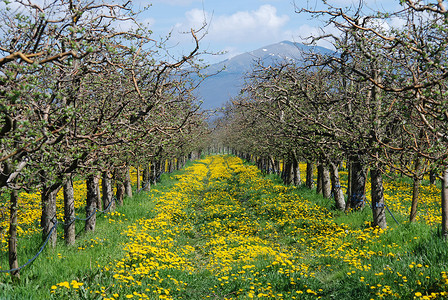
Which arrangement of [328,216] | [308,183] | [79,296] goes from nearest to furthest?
[79,296]
[328,216]
[308,183]

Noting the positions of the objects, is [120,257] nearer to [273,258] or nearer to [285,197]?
[273,258]

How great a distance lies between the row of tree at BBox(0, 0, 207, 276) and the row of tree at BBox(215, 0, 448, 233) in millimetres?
3034

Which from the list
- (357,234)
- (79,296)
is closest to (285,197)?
(357,234)

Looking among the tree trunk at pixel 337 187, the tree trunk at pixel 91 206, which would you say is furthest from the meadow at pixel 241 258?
the tree trunk at pixel 337 187

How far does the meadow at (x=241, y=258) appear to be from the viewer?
6.23 meters

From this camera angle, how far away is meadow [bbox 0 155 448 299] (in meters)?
6.23

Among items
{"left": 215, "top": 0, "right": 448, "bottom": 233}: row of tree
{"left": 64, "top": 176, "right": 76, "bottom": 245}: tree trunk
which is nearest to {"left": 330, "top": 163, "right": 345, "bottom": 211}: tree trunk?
{"left": 215, "top": 0, "right": 448, "bottom": 233}: row of tree

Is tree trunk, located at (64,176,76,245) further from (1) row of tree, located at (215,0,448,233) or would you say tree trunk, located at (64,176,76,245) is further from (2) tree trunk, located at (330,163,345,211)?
(2) tree trunk, located at (330,163,345,211)

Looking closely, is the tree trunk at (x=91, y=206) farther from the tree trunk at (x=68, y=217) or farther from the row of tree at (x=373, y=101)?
the row of tree at (x=373, y=101)

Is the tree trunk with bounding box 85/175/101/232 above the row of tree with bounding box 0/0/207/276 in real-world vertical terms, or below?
below

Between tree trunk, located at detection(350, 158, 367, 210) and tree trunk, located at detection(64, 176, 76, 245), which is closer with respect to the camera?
tree trunk, located at detection(64, 176, 76, 245)

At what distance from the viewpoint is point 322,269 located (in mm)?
8273

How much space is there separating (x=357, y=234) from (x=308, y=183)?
11.4 m

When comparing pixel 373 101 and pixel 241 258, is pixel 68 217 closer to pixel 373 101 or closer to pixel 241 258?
pixel 241 258
